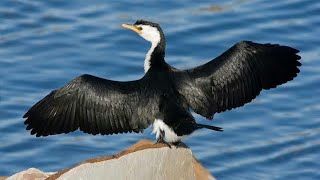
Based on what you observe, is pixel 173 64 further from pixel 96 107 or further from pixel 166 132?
pixel 166 132

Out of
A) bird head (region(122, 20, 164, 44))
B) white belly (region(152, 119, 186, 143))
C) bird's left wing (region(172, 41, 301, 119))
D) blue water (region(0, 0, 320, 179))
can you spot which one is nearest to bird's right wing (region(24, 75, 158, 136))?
white belly (region(152, 119, 186, 143))

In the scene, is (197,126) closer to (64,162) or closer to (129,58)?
(64,162)

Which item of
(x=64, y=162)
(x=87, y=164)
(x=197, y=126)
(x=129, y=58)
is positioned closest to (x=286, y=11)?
(x=129, y=58)

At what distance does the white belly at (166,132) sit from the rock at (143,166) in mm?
176

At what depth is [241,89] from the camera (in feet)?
35.0

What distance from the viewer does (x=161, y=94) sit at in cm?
991

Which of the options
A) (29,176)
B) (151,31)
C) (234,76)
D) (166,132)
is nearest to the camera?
(29,176)

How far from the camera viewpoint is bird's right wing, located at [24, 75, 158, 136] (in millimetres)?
10016

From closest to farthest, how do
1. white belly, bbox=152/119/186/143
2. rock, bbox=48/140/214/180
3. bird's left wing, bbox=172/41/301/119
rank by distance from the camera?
rock, bbox=48/140/214/180
white belly, bbox=152/119/186/143
bird's left wing, bbox=172/41/301/119

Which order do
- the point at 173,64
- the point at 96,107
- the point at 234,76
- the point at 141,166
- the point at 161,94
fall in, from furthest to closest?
the point at 173,64, the point at 234,76, the point at 96,107, the point at 161,94, the point at 141,166

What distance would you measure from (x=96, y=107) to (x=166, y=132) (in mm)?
755

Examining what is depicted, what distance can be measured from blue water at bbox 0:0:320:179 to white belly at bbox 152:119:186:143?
3.58 metres

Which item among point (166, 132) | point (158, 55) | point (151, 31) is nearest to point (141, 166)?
point (166, 132)

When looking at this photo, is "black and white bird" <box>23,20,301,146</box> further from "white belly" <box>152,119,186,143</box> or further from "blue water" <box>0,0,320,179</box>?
"blue water" <box>0,0,320,179</box>
